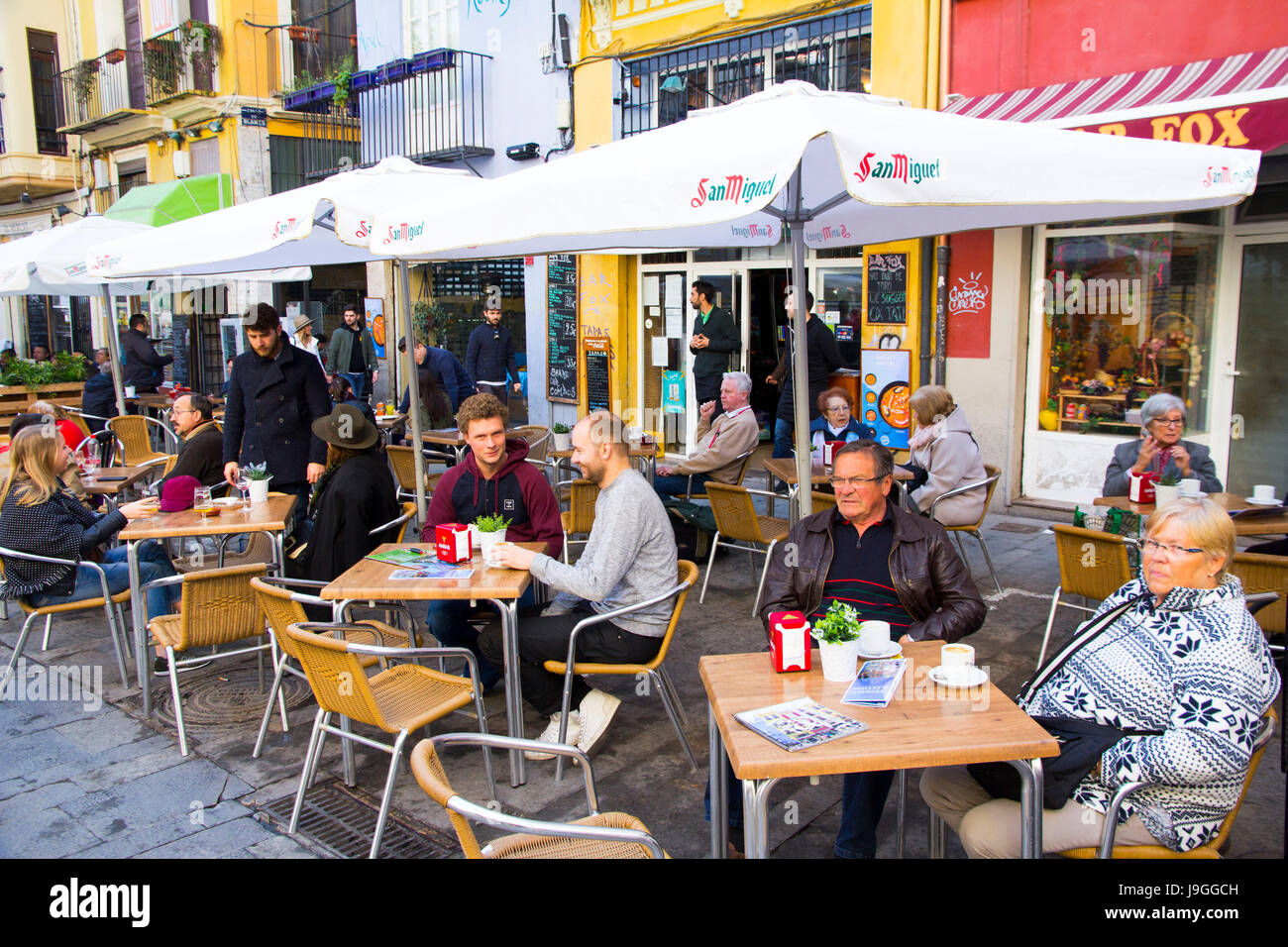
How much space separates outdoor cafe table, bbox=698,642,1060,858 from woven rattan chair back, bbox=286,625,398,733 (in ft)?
4.11

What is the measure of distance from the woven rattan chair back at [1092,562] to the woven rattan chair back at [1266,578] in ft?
1.50

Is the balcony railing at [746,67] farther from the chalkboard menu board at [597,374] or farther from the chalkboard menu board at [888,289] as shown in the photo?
the chalkboard menu board at [597,374]

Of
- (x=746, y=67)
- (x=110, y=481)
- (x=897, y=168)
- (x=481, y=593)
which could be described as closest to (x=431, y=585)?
(x=481, y=593)

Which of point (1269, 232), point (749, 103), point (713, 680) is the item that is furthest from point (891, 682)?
point (1269, 232)

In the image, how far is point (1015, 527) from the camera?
8.16 m

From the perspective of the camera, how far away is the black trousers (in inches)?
158

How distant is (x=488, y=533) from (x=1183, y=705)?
8.73ft

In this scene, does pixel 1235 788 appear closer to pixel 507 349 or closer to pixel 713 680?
pixel 713 680

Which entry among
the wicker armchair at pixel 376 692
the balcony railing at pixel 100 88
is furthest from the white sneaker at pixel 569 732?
the balcony railing at pixel 100 88

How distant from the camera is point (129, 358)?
43.5ft

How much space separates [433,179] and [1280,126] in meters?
5.30

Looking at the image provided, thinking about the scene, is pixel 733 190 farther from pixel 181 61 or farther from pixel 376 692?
pixel 181 61

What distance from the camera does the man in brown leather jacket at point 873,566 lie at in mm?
3533

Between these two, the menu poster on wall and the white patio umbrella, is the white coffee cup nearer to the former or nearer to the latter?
the white patio umbrella
